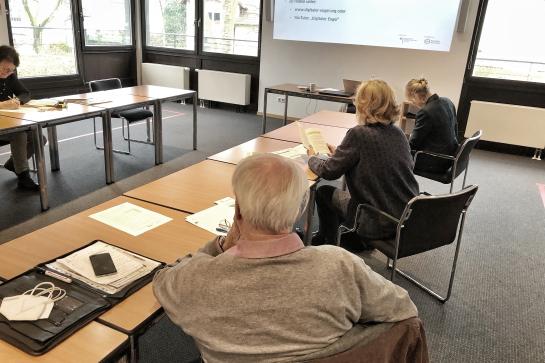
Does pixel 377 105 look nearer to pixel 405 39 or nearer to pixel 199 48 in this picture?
pixel 405 39

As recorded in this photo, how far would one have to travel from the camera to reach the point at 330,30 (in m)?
5.91

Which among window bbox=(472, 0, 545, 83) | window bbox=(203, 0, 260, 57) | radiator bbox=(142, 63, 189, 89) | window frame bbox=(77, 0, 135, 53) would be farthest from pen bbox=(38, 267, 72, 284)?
radiator bbox=(142, 63, 189, 89)

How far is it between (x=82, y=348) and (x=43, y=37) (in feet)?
21.0

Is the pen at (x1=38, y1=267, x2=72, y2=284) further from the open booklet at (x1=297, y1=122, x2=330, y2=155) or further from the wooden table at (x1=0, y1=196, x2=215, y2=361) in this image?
the open booklet at (x1=297, y1=122, x2=330, y2=155)

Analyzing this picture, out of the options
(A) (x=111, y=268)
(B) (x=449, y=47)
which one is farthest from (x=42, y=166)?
(B) (x=449, y=47)

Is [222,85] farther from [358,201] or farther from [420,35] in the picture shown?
[358,201]

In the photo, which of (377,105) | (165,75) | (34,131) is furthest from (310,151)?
(165,75)

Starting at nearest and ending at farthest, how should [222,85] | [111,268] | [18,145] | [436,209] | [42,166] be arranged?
[111,268] → [436,209] → [42,166] → [18,145] → [222,85]

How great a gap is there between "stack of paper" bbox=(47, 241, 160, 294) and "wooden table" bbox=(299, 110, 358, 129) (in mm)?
2496

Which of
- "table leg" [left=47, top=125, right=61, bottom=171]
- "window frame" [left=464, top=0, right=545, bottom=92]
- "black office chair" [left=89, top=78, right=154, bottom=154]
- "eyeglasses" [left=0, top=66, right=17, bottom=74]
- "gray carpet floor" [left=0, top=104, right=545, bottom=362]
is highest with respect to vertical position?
"window frame" [left=464, top=0, right=545, bottom=92]

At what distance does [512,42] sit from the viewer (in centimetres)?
532

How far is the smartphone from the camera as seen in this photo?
123 centimetres

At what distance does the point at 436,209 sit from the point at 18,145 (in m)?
3.23

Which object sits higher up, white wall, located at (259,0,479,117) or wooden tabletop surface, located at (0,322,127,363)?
white wall, located at (259,0,479,117)
